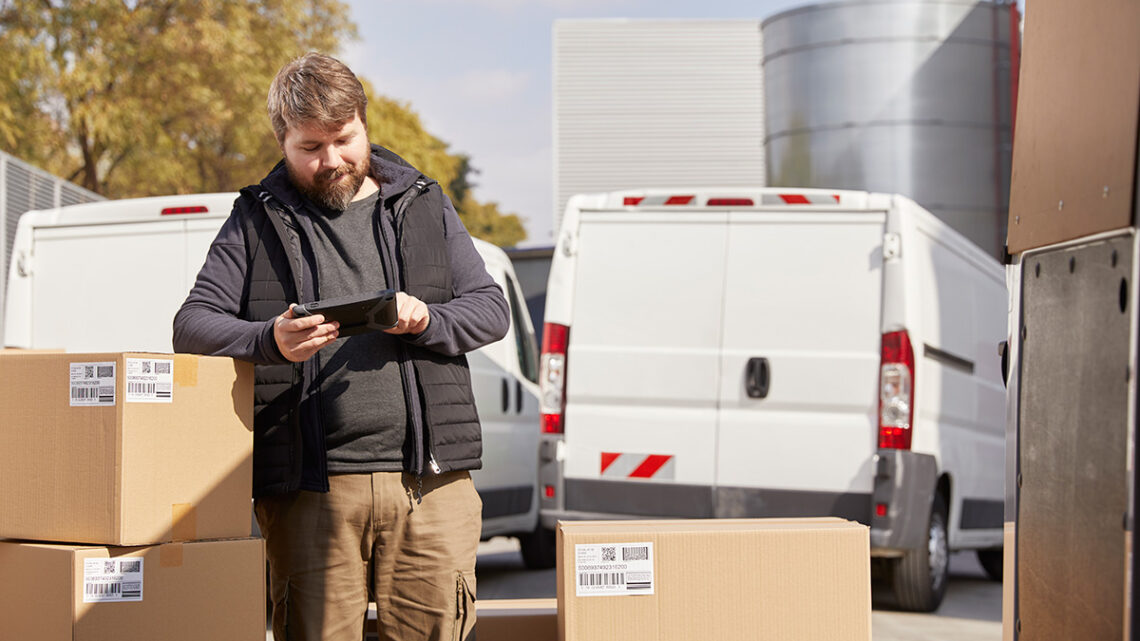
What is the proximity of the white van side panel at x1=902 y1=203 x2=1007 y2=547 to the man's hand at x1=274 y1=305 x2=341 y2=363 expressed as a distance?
14.2 ft

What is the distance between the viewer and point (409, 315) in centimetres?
283

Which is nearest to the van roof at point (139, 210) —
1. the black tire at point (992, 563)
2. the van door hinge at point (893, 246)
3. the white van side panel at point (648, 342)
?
the white van side panel at point (648, 342)

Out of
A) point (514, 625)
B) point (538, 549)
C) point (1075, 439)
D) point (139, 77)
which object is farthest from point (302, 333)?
point (139, 77)

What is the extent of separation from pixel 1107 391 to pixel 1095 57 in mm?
467

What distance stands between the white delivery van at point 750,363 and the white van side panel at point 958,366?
0.03 metres

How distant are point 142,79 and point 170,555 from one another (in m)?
14.7

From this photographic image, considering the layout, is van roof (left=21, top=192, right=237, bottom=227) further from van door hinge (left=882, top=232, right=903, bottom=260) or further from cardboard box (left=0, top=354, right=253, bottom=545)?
cardboard box (left=0, top=354, right=253, bottom=545)

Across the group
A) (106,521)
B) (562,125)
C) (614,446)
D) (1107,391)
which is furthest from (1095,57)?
(562,125)

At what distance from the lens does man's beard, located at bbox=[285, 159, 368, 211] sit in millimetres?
3033

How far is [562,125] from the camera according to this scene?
99.3 feet

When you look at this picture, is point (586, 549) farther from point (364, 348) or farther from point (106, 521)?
point (106, 521)

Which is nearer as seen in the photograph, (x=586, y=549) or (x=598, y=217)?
(x=586, y=549)

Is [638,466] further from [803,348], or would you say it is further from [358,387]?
[358,387]

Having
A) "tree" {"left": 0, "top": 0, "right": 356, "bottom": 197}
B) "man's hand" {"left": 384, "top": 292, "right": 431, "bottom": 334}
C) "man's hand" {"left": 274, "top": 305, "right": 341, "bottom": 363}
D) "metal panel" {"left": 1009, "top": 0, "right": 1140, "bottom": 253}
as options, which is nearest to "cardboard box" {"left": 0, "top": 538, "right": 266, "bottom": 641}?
"man's hand" {"left": 274, "top": 305, "right": 341, "bottom": 363}
